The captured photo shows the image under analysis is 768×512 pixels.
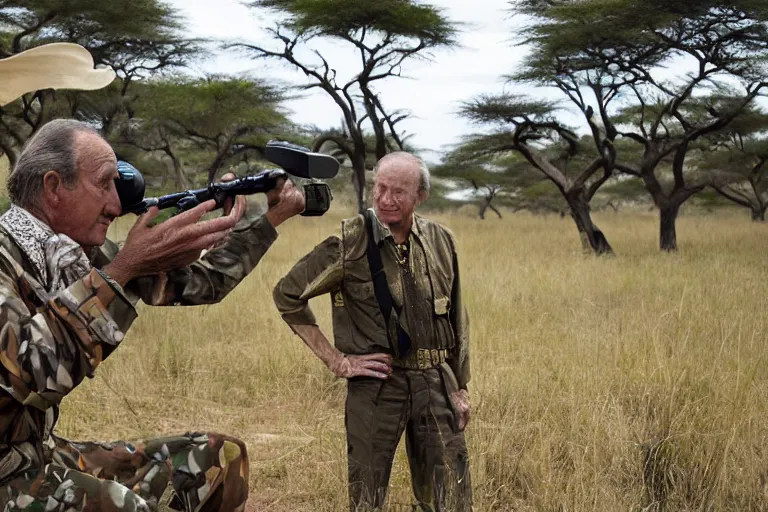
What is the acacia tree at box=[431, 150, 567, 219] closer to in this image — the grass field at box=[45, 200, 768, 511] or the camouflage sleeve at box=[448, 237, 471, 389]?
the grass field at box=[45, 200, 768, 511]

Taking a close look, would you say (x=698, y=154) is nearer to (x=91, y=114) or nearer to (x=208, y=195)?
(x=91, y=114)

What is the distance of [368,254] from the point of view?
2.54m

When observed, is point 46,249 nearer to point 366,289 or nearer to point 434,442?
point 366,289

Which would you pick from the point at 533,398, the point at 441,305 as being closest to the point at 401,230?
the point at 441,305

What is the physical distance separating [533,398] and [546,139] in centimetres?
1409

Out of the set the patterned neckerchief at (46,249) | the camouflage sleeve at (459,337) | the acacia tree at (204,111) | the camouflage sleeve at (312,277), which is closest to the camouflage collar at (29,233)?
the patterned neckerchief at (46,249)

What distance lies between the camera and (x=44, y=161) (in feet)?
5.41

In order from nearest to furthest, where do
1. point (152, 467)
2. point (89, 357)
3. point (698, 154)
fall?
point (89, 357)
point (152, 467)
point (698, 154)

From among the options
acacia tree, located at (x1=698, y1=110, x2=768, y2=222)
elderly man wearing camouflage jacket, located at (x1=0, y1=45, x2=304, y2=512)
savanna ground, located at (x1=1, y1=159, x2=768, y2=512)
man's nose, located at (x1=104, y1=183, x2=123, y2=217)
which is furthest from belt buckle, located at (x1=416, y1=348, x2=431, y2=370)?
acacia tree, located at (x1=698, y1=110, x2=768, y2=222)

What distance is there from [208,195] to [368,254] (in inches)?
28.4

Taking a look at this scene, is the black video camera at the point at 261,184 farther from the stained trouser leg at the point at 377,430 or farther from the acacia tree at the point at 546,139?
the acacia tree at the point at 546,139

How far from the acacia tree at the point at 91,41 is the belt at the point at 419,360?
13587mm

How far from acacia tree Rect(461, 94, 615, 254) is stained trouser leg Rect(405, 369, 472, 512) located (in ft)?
38.1

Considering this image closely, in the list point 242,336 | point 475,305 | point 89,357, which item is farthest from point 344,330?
point 475,305
